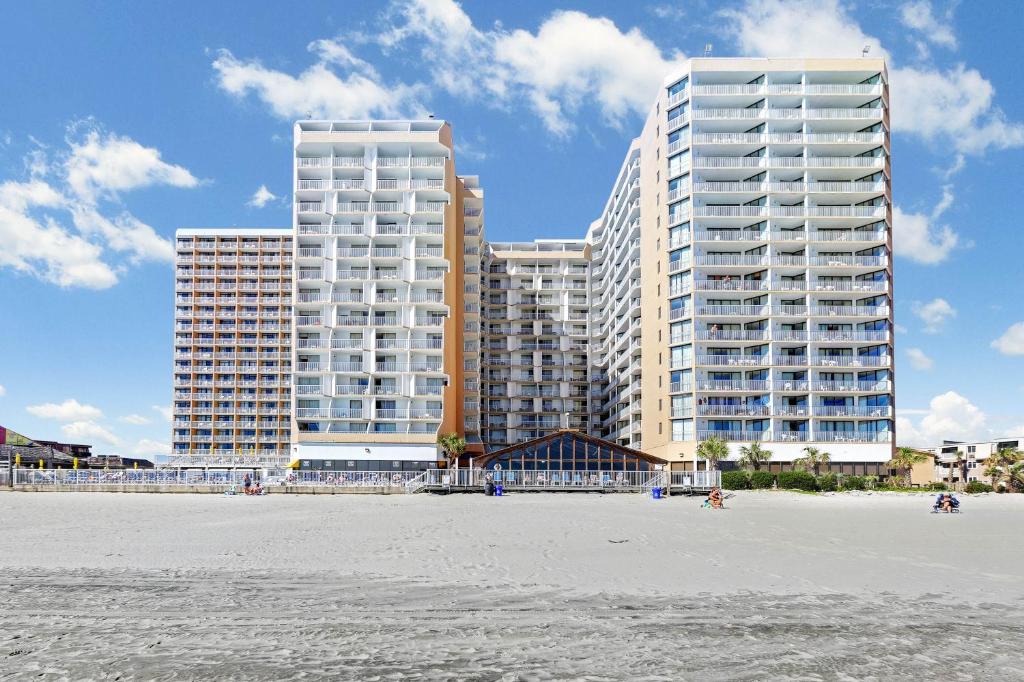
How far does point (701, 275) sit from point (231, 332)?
87362mm

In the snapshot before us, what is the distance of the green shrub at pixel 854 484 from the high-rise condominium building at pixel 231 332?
95.0 metres

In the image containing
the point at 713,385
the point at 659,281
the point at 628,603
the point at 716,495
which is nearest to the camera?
the point at 628,603

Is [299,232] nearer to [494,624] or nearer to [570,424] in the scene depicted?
[570,424]

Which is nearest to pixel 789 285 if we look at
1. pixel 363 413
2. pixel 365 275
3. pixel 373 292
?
pixel 373 292

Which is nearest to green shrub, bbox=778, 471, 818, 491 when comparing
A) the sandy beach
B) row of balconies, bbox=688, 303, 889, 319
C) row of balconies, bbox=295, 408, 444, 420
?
row of balconies, bbox=688, 303, 889, 319

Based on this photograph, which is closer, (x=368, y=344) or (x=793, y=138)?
(x=793, y=138)

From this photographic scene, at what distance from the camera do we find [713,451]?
72688 mm

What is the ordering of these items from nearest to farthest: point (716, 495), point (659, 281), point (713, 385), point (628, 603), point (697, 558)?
point (628, 603) → point (697, 558) → point (716, 495) → point (713, 385) → point (659, 281)

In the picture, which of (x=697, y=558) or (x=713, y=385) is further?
(x=713, y=385)

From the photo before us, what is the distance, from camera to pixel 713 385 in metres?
79.7

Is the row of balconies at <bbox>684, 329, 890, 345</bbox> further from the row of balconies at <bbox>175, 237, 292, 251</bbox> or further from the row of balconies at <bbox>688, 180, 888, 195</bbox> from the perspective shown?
the row of balconies at <bbox>175, 237, 292, 251</bbox>

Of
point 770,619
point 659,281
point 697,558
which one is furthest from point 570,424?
point 770,619

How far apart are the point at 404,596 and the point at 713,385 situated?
223 ft

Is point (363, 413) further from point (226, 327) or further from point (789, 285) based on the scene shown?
point (226, 327)
